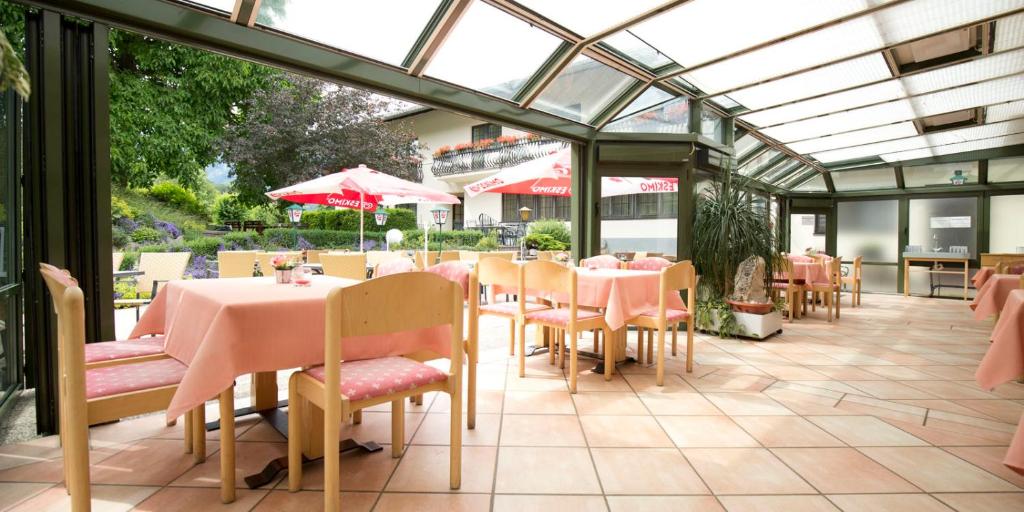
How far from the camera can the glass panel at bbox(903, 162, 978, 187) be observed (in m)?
9.97

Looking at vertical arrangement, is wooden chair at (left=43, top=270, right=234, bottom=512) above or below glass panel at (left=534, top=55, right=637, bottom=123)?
below

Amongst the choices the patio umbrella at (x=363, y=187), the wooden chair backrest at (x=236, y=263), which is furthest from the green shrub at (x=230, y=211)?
the wooden chair backrest at (x=236, y=263)

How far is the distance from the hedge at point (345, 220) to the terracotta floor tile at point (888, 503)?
42.6 feet

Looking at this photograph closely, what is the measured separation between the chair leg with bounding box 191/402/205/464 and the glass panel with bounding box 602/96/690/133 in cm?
502

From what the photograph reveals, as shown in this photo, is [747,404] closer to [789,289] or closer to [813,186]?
[789,289]

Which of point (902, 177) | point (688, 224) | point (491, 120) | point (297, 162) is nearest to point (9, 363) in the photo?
point (491, 120)

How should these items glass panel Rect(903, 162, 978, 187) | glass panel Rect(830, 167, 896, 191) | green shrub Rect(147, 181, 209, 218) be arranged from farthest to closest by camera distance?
green shrub Rect(147, 181, 209, 218) → glass panel Rect(830, 167, 896, 191) → glass panel Rect(903, 162, 978, 187)

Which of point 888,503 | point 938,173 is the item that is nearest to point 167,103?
point 888,503

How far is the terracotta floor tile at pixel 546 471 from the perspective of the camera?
2.08 meters

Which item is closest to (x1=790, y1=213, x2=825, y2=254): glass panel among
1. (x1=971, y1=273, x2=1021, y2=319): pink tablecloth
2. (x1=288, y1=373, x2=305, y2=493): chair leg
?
(x1=971, y1=273, x2=1021, y2=319): pink tablecloth

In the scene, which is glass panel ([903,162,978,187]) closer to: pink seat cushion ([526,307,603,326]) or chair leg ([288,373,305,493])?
pink seat cushion ([526,307,603,326])

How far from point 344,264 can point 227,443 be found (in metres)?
3.73

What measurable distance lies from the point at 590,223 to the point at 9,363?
200 inches

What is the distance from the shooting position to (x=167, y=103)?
12141 millimetres
